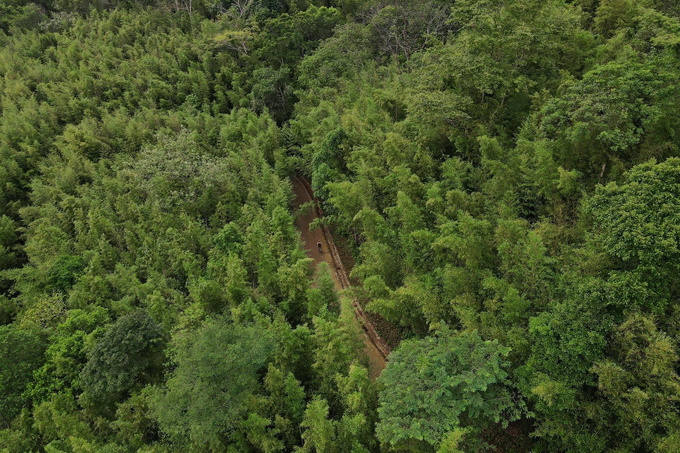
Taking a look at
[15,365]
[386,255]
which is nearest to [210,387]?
[386,255]

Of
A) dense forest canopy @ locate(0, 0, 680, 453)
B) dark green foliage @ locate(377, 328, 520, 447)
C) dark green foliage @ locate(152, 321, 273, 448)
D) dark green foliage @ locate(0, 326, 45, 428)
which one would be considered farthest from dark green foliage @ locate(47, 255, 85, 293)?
dark green foliage @ locate(377, 328, 520, 447)

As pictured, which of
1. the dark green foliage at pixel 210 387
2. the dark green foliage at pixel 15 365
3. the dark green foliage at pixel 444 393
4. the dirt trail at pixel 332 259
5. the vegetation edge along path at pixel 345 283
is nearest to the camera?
the dark green foliage at pixel 444 393

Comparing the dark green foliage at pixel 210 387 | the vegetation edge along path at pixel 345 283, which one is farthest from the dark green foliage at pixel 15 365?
the vegetation edge along path at pixel 345 283

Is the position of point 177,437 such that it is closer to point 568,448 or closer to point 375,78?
point 568,448

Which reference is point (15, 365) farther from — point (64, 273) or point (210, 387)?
point (210, 387)

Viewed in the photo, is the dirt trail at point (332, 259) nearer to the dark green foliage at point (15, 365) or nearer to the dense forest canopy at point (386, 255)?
the dense forest canopy at point (386, 255)

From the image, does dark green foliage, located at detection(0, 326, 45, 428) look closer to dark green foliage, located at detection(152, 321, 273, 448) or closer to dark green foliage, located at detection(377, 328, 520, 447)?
dark green foliage, located at detection(152, 321, 273, 448)
